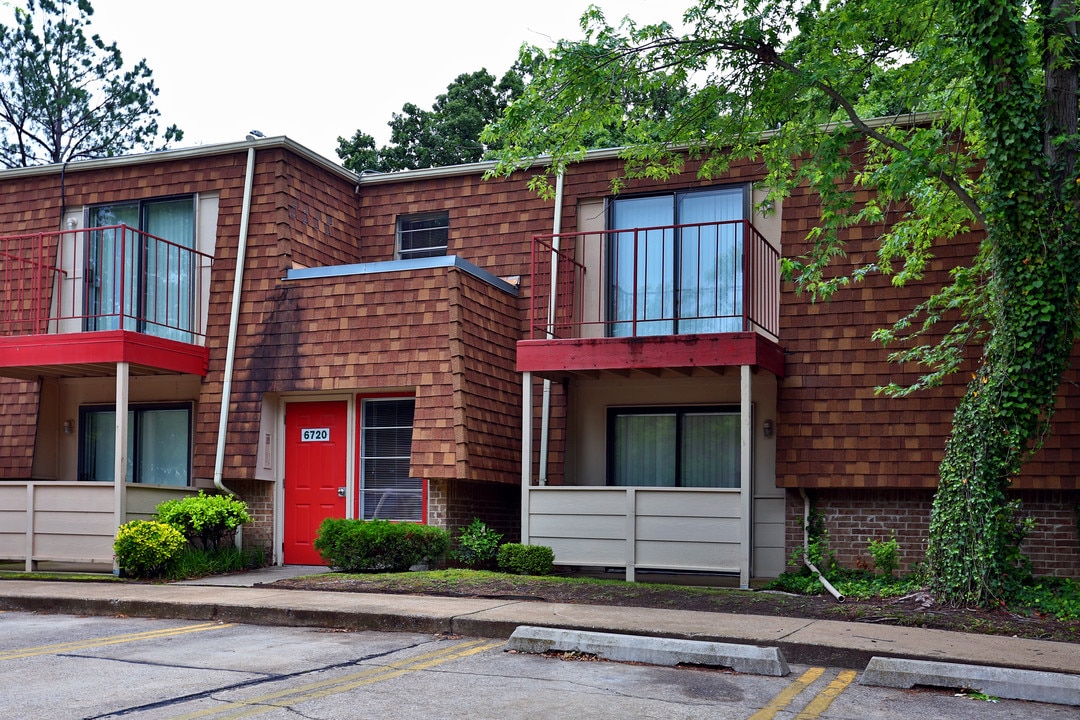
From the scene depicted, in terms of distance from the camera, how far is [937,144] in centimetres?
1020

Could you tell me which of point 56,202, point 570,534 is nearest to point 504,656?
point 570,534

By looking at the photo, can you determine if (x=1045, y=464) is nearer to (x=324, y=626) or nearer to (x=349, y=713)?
(x=324, y=626)

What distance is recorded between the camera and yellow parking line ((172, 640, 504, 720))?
5723 millimetres

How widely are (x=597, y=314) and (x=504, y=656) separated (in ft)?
25.1

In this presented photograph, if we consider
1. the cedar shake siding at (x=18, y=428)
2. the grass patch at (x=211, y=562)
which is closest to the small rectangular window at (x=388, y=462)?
the grass patch at (x=211, y=562)

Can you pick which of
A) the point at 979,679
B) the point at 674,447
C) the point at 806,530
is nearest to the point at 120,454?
the point at 674,447

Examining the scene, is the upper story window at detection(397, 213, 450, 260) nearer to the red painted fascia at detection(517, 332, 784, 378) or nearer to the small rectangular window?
the small rectangular window

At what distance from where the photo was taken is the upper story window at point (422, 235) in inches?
630

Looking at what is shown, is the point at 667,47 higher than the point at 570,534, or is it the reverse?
the point at 667,47

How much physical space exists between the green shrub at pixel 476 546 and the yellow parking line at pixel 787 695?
6272 millimetres

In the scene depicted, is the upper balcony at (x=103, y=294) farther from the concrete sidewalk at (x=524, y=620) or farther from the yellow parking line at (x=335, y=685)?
the yellow parking line at (x=335, y=685)

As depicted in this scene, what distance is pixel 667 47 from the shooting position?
1117cm

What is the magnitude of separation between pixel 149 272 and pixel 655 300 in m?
7.28

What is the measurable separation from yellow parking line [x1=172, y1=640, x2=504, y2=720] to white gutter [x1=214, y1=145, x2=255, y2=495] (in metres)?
7.01
